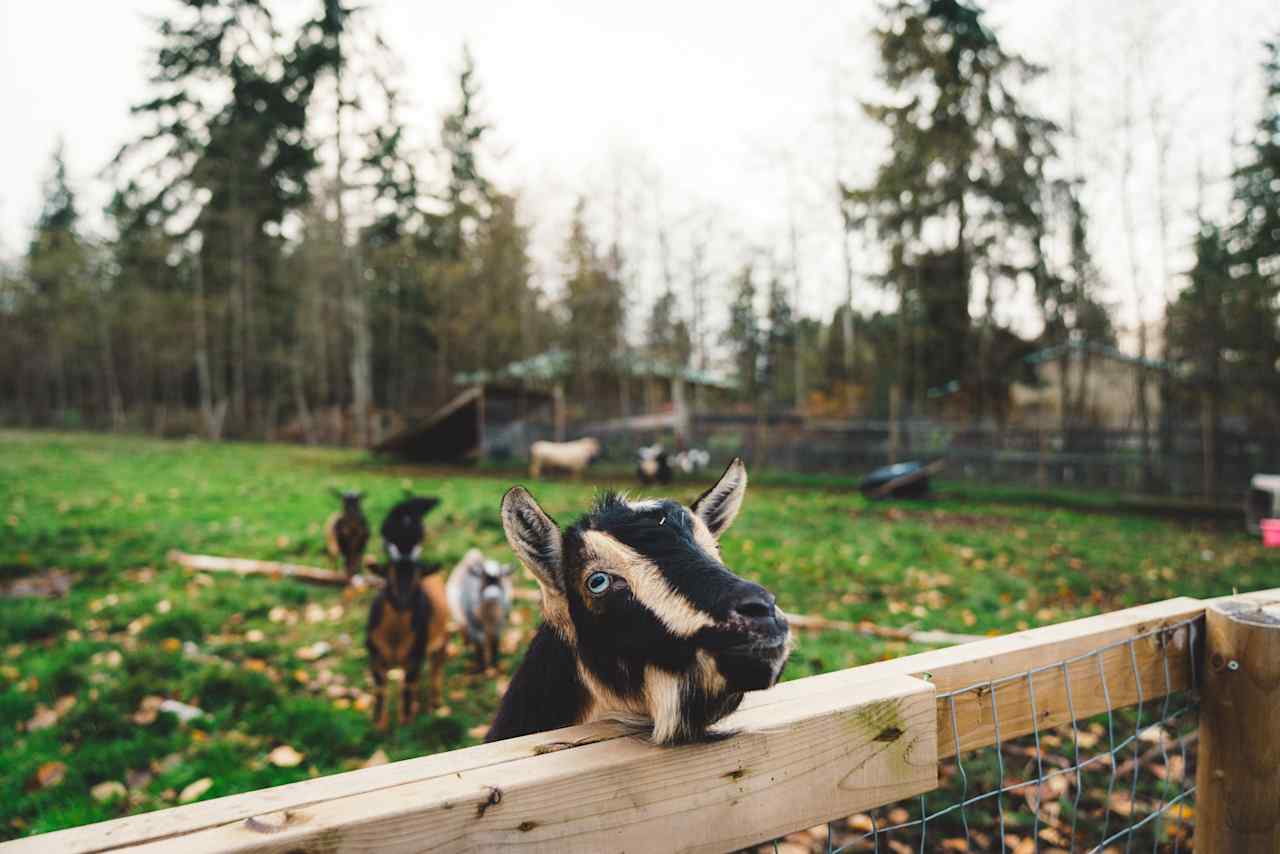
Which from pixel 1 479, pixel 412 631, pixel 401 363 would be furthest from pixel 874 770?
pixel 401 363

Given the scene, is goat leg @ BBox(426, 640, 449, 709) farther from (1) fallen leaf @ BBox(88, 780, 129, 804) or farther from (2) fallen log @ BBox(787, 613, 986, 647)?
(2) fallen log @ BBox(787, 613, 986, 647)

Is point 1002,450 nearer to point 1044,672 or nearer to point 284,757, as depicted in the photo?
point 284,757

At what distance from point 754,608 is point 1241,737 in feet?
4.42

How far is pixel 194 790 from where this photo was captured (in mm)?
3504

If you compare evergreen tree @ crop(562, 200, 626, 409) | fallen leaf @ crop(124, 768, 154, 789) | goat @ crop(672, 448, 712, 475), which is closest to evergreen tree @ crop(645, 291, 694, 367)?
evergreen tree @ crop(562, 200, 626, 409)

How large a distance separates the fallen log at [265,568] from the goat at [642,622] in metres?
5.87

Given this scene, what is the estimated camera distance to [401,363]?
37031 mm

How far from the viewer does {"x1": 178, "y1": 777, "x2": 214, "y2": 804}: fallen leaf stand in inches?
136

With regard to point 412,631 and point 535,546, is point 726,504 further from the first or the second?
point 412,631

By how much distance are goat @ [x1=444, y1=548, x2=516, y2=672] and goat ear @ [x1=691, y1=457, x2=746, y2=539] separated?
4.03 metres

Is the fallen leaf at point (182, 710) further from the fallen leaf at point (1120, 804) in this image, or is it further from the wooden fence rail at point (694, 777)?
the fallen leaf at point (1120, 804)

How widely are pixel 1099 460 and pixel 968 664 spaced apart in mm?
18014

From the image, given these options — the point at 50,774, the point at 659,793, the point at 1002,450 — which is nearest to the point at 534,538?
the point at 659,793

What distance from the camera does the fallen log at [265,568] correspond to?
23.7 feet
